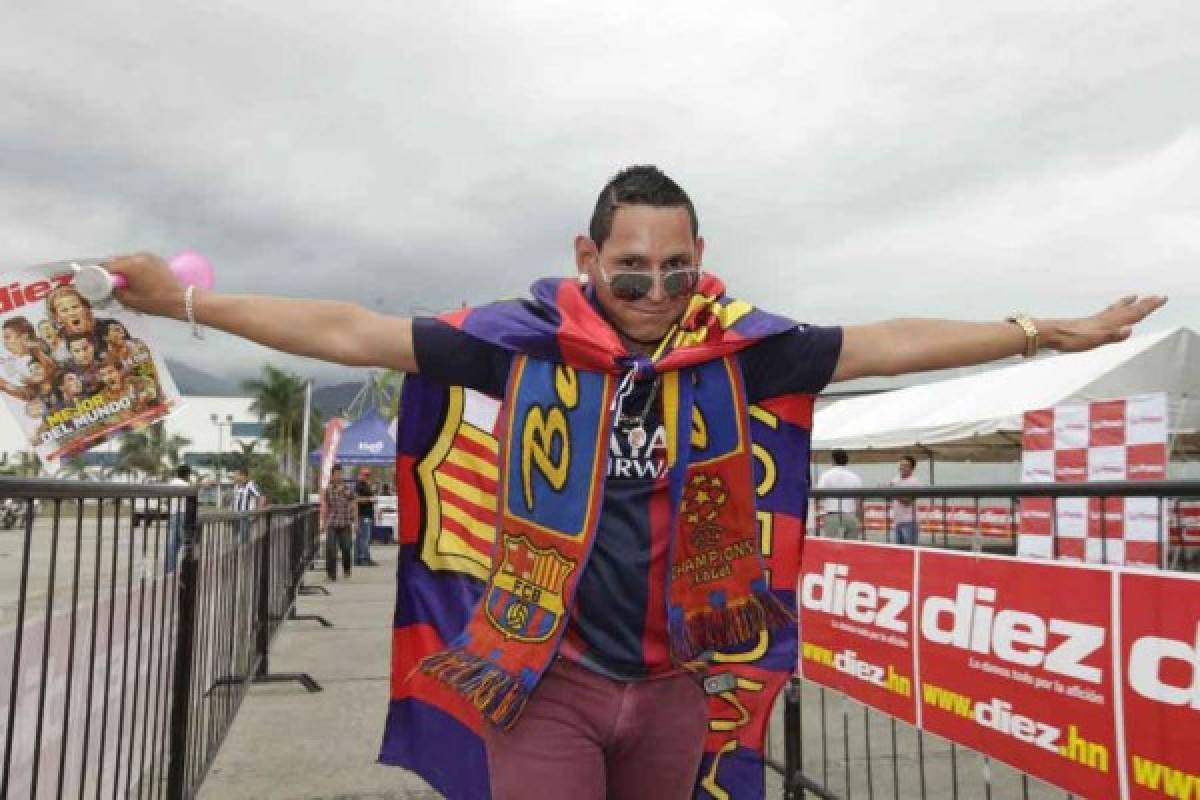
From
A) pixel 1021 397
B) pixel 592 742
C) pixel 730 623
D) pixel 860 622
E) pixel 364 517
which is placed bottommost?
pixel 364 517

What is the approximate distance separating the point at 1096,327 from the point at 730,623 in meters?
1.15

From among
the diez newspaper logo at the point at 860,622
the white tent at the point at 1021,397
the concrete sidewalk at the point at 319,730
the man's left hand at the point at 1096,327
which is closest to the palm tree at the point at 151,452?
the white tent at the point at 1021,397

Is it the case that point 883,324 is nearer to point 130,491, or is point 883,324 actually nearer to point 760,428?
point 760,428

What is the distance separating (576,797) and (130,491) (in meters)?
1.82

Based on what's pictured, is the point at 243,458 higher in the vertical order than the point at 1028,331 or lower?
lower

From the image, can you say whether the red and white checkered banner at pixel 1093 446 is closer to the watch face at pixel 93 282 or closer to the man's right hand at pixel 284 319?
the man's right hand at pixel 284 319

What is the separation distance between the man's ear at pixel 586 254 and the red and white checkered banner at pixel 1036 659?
1.70 metres

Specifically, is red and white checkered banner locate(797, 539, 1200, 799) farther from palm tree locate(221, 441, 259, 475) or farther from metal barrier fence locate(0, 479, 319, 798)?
palm tree locate(221, 441, 259, 475)

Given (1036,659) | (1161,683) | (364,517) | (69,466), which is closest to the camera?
(1161,683)

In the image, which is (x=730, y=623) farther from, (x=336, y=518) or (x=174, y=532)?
(x=336, y=518)

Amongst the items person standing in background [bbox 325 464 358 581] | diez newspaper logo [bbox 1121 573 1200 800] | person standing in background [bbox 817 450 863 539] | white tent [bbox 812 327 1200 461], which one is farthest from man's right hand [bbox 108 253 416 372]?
person standing in background [bbox 325 464 358 581]

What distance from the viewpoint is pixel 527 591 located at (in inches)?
75.2

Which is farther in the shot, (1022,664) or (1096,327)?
(1022,664)

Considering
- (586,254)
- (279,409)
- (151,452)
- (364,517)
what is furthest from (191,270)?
(151,452)
